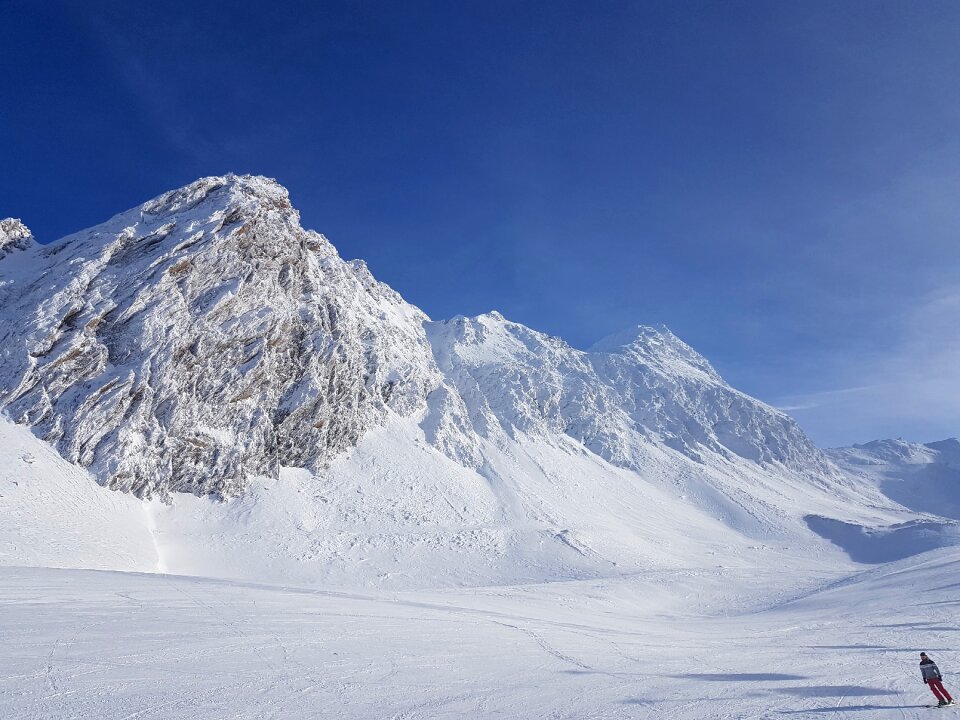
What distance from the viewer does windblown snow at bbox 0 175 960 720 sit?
11898mm

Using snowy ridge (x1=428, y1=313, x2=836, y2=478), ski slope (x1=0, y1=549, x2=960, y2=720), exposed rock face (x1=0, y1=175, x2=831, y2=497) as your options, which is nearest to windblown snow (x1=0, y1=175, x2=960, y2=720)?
ski slope (x1=0, y1=549, x2=960, y2=720)

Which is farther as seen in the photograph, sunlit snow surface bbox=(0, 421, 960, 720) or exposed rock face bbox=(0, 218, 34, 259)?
exposed rock face bbox=(0, 218, 34, 259)

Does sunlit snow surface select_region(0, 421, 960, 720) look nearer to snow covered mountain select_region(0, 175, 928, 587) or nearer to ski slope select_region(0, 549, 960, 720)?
ski slope select_region(0, 549, 960, 720)

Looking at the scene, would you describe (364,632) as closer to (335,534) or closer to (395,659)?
(395,659)

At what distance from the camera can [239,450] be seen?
172 ft

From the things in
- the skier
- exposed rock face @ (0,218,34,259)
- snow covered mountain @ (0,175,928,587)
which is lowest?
the skier

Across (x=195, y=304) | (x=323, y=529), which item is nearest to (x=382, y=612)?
(x=323, y=529)

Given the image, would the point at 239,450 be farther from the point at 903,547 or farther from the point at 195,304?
the point at 903,547

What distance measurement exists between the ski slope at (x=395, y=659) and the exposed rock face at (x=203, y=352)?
2505 cm

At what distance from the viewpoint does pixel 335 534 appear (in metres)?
50.5

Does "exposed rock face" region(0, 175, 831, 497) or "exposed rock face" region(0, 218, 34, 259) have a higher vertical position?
"exposed rock face" region(0, 218, 34, 259)

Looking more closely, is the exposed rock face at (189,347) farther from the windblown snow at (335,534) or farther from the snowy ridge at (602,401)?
the snowy ridge at (602,401)

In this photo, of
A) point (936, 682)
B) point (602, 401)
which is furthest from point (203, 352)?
point (602, 401)

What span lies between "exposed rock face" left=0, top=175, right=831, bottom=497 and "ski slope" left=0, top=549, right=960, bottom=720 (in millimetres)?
25053
